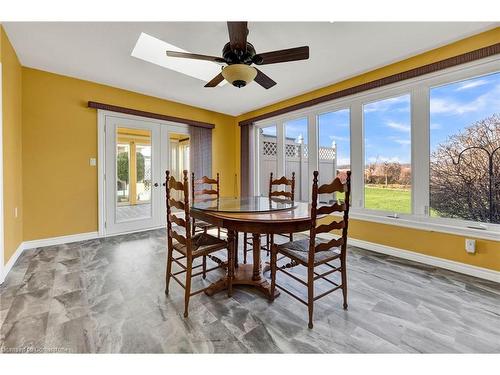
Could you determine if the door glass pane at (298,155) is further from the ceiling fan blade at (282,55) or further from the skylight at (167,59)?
the ceiling fan blade at (282,55)

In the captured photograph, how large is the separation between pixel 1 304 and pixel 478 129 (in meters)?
4.66

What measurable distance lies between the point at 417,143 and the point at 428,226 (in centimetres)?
99

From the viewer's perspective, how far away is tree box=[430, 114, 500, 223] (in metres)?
2.33

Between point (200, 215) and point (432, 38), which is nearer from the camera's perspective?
point (200, 215)

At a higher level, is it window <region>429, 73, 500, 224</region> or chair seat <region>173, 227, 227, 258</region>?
window <region>429, 73, 500, 224</region>

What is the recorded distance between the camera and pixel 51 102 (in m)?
3.23

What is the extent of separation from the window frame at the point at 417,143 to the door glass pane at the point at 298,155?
0.57 m

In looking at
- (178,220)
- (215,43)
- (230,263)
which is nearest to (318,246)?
(230,263)

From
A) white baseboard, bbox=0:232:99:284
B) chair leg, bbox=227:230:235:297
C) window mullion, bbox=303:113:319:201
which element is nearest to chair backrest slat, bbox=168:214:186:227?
chair leg, bbox=227:230:235:297

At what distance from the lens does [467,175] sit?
8.18ft

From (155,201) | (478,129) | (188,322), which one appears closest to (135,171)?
(155,201)

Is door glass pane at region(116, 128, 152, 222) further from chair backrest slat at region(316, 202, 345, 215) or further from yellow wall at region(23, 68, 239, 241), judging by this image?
chair backrest slat at region(316, 202, 345, 215)

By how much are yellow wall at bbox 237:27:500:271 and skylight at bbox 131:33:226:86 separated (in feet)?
6.35

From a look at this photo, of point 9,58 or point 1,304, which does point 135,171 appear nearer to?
point 9,58
